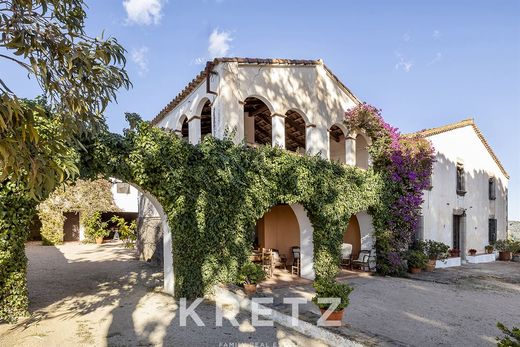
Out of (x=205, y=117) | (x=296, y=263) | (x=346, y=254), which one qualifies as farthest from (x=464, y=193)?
(x=205, y=117)

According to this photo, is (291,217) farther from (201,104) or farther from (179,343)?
(179,343)

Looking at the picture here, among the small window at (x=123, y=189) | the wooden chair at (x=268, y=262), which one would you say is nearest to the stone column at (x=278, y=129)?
the wooden chair at (x=268, y=262)

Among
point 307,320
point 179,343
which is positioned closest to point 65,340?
point 179,343

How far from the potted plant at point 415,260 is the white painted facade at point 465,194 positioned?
2392 millimetres

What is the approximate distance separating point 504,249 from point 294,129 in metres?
15.2

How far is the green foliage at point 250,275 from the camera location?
9.12m

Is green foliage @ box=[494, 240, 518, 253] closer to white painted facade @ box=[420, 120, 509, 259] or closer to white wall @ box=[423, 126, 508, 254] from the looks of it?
white painted facade @ box=[420, 120, 509, 259]

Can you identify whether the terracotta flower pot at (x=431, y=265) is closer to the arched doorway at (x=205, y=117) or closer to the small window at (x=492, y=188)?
the small window at (x=492, y=188)

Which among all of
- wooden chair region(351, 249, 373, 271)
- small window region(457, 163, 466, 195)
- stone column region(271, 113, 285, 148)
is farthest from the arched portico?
small window region(457, 163, 466, 195)

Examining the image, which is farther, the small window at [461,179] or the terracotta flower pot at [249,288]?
the small window at [461,179]

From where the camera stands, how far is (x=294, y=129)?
16547mm

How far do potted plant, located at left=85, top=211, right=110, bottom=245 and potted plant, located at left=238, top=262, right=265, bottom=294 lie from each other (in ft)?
59.8

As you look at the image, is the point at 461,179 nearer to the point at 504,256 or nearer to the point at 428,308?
the point at 504,256

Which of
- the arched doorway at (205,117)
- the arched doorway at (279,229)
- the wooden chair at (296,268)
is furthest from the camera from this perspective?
the arched doorway at (279,229)
